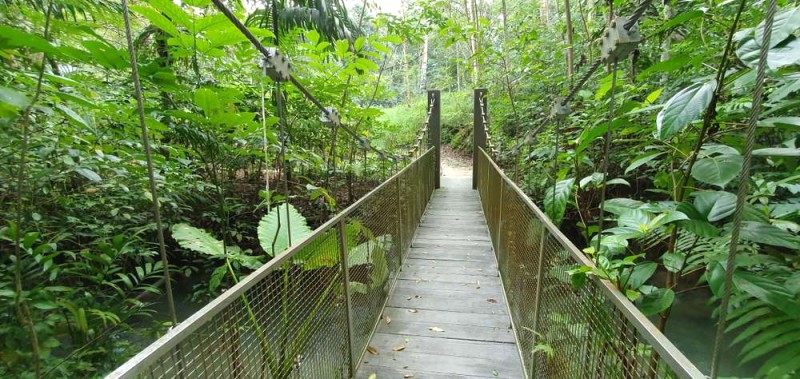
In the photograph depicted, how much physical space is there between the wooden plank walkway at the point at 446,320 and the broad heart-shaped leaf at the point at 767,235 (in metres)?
1.39

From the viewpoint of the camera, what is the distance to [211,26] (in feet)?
4.84

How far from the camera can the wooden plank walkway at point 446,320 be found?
6.44 ft

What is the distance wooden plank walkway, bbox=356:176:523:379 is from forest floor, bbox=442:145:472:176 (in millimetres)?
6230

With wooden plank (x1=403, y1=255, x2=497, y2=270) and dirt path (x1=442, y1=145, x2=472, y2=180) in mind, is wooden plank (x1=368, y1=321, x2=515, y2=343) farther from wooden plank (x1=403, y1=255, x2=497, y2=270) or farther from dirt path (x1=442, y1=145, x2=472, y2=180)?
dirt path (x1=442, y1=145, x2=472, y2=180)

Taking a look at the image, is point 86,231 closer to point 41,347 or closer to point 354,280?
point 41,347

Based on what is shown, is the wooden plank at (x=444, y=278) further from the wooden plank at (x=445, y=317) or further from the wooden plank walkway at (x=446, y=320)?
the wooden plank at (x=445, y=317)

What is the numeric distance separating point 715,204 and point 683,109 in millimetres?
239

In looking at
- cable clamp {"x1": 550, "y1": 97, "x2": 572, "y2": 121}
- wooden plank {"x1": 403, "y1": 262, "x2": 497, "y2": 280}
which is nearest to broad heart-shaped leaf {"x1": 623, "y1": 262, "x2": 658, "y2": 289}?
cable clamp {"x1": 550, "y1": 97, "x2": 572, "y2": 121}

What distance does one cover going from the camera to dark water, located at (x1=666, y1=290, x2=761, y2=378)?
3.09 meters

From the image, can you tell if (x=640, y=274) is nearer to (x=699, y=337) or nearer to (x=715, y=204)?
(x=715, y=204)

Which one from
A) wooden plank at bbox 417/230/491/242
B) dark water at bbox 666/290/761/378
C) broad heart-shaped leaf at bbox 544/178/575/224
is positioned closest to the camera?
broad heart-shaped leaf at bbox 544/178/575/224

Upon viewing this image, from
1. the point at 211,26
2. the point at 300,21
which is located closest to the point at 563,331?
the point at 211,26

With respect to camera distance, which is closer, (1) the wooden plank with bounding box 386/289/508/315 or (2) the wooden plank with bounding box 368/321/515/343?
(2) the wooden plank with bounding box 368/321/515/343

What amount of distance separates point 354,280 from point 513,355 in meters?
0.98
